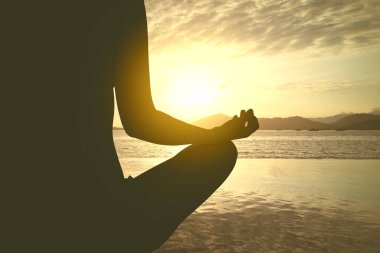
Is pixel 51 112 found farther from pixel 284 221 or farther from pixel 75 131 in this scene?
pixel 284 221

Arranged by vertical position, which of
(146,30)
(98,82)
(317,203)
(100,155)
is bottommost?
(317,203)

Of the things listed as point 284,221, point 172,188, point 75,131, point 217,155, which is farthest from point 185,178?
point 284,221

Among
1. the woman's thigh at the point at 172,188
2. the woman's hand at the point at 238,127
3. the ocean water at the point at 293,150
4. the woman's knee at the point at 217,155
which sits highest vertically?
the woman's hand at the point at 238,127

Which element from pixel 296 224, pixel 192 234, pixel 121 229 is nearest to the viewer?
pixel 121 229

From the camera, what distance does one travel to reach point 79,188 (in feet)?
4.37

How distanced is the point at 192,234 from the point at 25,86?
3882 mm

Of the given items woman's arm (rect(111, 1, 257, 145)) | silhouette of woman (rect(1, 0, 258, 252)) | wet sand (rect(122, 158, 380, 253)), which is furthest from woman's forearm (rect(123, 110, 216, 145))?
wet sand (rect(122, 158, 380, 253))

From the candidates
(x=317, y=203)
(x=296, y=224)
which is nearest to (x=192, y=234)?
(x=296, y=224)

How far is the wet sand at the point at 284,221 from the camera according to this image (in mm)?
4359

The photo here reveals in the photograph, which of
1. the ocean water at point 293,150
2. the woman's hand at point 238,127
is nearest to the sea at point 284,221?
the woman's hand at point 238,127

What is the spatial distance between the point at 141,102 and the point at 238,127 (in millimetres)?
448

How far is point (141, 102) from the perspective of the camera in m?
1.54

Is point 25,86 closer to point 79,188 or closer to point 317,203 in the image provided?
point 79,188

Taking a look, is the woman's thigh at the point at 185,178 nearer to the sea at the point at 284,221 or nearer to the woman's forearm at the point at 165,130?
the woman's forearm at the point at 165,130
